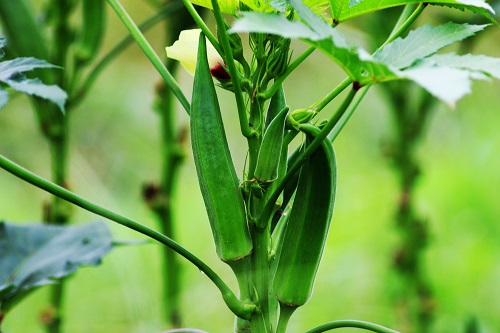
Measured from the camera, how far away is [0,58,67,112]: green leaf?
1.62ft

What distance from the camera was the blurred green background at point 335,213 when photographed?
5.76ft

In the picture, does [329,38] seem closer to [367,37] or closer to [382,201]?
[367,37]

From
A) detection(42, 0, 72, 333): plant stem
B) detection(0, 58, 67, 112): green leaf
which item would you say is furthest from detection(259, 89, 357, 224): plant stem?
detection(42, 0, 72, 333): plant stem

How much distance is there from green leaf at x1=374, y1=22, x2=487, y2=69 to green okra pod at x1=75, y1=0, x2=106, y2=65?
67 cm

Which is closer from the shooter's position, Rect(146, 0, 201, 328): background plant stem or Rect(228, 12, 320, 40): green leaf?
Rect(228, 12, 320, 40): green leaf

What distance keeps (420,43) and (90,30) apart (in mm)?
698

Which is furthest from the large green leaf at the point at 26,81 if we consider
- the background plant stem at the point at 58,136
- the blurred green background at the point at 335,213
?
the blurred green background at the point at 335,213

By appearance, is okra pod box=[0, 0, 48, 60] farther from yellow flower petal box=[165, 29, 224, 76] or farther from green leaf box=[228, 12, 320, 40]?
green leaf box=[228, 12, 320, 40]

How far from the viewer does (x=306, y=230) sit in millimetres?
518

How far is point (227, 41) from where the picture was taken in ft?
1.48

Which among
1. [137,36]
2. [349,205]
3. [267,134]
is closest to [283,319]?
[267,134]

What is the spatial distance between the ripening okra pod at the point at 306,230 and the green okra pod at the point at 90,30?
0.60 meters

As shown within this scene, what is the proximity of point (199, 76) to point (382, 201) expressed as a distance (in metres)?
1.78

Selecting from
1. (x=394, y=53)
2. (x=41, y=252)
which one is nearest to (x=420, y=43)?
(x=394, y=53)
